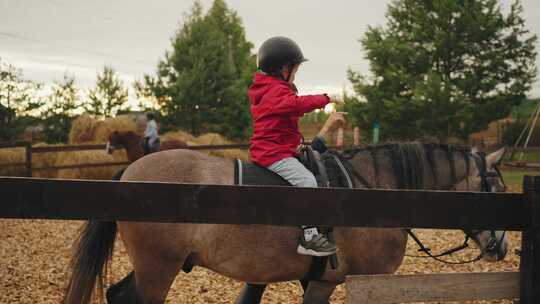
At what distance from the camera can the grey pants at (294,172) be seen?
3.41m

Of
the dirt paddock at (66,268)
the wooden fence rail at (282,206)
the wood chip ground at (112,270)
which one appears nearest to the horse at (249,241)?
the dirt paddock at (66,268)

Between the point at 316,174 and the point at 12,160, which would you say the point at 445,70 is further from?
the point at 316,174

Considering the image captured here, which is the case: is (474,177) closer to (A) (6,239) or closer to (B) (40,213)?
(B) (40,213)

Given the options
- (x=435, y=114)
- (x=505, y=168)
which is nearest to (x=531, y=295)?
(x=505, y=168)

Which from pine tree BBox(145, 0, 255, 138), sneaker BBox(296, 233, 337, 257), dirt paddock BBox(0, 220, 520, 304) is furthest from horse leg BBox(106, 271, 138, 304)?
pine tree BBox(145, 0, 255, 138)

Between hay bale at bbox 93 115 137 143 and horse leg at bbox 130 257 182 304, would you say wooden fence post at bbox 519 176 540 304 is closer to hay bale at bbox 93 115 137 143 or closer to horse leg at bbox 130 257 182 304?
horse leg at bbox 130 257 182 304

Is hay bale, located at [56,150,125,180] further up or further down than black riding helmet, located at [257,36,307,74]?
further down

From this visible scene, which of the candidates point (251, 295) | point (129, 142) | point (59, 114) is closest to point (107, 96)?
point (59, 114)

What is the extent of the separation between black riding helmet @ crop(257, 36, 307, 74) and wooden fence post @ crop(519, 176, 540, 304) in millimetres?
1812

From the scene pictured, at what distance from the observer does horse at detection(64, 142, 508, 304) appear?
3.35 meters

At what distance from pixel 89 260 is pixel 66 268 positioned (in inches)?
135

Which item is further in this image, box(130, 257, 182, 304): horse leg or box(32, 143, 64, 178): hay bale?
box(32, 143, 64, 178): hay bale

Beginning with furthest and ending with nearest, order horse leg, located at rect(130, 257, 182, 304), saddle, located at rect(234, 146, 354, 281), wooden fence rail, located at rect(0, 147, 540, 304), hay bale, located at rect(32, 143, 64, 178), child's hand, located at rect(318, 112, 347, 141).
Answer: hay bale, located at rect(32, 143, 64, 178) → child's hand, located at rect(318, 112, 347, 141) → saddle, located at rect(234, 146, 354, 281) → horse leg, located at rect(130, 257, 182, 304) → wooden fence rail, located at rect(0, 147, 540, 304)

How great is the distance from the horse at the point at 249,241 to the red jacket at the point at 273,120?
29 centimetres
